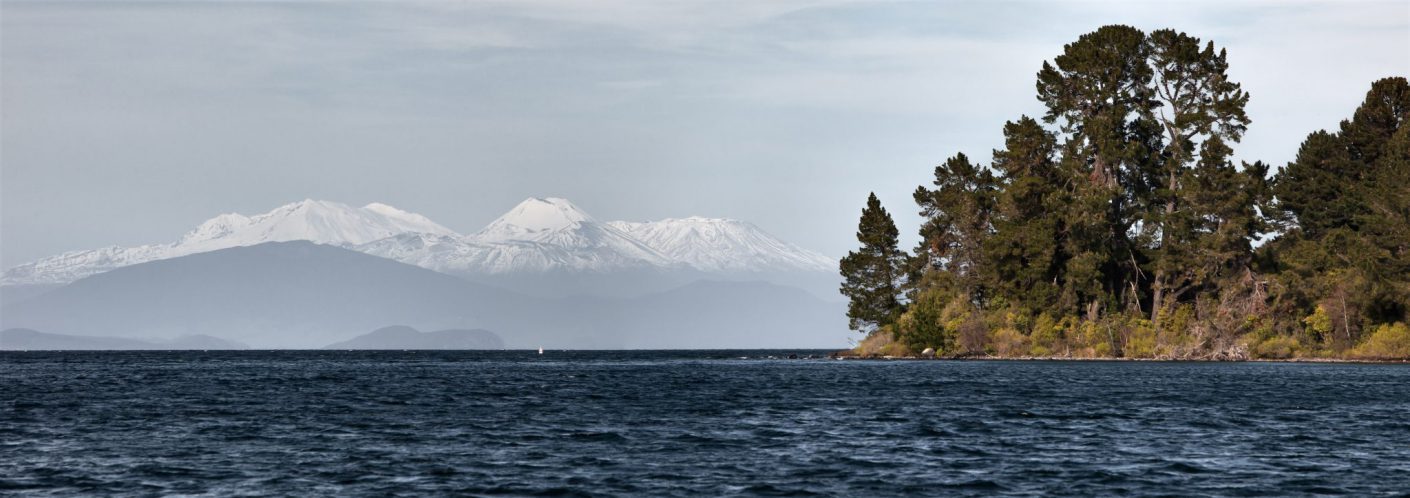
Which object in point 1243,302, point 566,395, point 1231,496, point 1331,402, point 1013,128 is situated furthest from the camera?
point 1013,128

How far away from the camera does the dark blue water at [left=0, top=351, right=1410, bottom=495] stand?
4162 centimetres

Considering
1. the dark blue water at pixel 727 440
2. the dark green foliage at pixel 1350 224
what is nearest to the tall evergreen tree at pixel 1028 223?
the dark green foliage at pixel 1350 224

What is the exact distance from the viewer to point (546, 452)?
4972cm

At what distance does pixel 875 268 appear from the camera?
159500 millimetres

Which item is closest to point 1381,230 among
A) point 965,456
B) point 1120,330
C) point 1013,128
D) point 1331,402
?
point 1120,330

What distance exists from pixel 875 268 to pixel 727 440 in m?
107

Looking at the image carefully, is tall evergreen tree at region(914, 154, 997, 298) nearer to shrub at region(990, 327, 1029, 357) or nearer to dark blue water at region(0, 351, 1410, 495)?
shrub at region(990, 327, 1029, 357)

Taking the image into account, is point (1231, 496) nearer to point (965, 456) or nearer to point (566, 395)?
point (965, 456)

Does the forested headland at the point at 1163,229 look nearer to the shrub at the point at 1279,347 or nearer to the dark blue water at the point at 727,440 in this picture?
the shrub at the point at 1279,347

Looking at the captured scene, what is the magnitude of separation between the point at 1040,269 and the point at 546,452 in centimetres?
9290

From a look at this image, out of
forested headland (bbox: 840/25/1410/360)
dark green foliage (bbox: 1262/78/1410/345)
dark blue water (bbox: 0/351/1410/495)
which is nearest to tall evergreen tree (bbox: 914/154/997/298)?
forested headland (bbox: 840/25/1410/360)

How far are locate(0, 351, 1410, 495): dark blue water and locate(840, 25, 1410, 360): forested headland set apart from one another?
1524 inches

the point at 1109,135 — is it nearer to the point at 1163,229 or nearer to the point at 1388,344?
the point at 1163,229

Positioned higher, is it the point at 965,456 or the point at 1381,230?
the point at 1381,230
